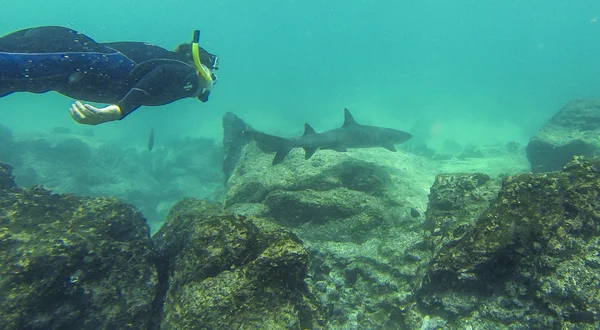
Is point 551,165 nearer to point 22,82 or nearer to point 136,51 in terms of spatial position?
point 136,51

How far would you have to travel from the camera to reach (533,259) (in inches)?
112

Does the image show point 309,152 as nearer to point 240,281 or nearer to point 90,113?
point 90,113

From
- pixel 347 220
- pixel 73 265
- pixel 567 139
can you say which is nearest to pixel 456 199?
pixel 347 220

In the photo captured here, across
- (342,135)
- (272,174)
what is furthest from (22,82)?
(342,135)

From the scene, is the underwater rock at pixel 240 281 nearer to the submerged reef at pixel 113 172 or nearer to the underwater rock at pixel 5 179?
the underwater rock at pixel 5 179

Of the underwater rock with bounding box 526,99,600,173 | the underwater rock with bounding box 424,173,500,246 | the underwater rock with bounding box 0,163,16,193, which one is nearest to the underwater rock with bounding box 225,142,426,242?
the underwater rock with bounding box 424,173,500,246

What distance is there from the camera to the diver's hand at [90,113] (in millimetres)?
3244

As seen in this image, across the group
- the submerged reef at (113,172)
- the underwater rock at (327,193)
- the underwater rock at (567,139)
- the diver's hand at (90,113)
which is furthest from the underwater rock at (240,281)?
the submerged reef at (113,172)

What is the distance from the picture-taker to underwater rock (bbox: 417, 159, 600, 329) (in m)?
2.66

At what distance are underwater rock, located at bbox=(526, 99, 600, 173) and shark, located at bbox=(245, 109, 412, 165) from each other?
19.4ft

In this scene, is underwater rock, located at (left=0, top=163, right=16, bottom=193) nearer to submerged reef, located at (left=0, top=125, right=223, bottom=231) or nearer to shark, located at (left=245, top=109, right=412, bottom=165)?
shark, located at (left=245, top=109, right=412, bottom=165)

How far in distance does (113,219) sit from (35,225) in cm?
83

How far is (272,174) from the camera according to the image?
875cm

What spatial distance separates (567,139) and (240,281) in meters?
14.9
